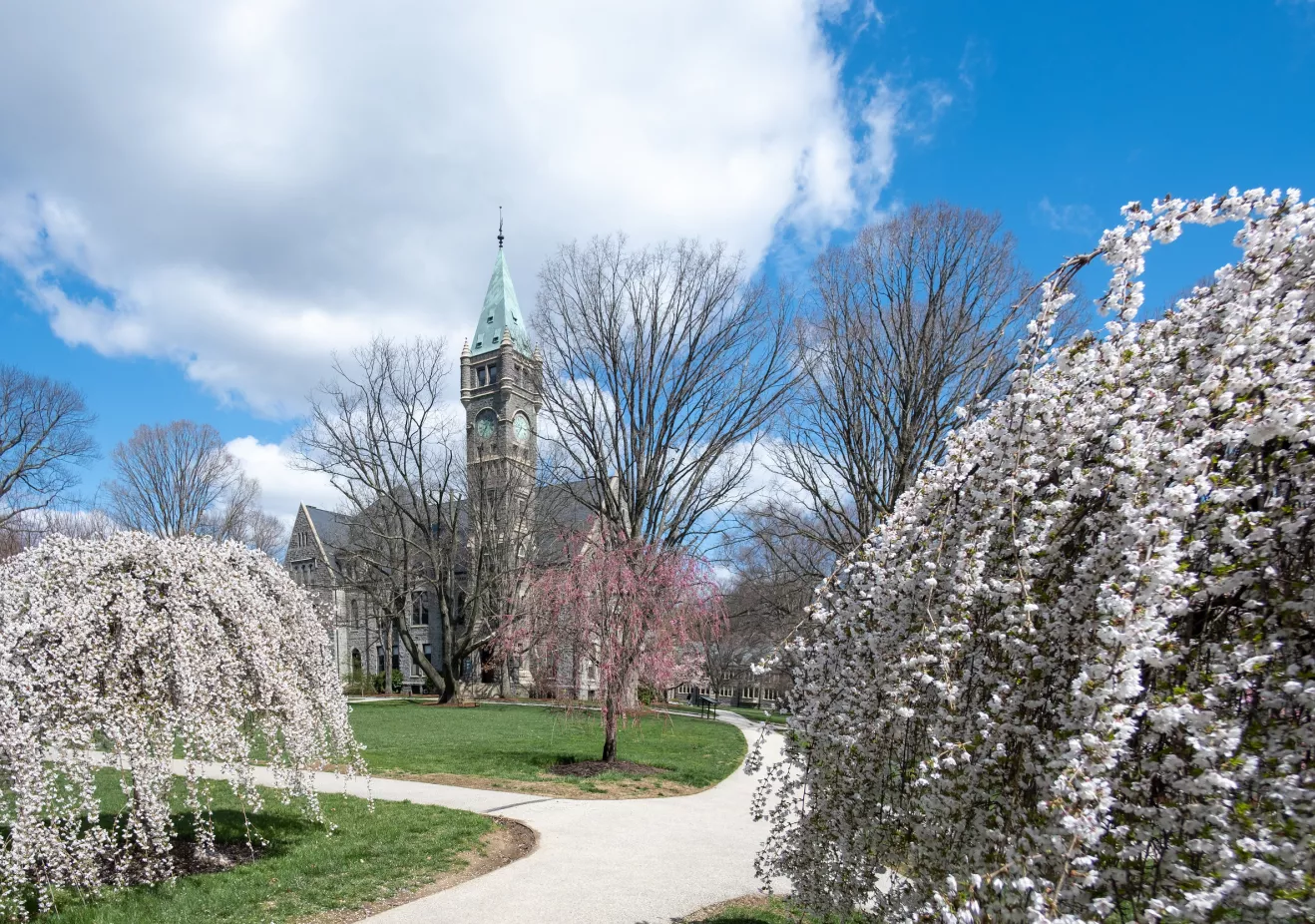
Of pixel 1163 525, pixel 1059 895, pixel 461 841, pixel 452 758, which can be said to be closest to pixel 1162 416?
pixel 1163 525

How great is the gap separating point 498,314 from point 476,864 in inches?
1491

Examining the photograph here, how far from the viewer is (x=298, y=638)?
635cm

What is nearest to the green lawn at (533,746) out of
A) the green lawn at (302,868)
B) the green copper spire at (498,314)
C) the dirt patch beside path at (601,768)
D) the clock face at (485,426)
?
the dirt patch beside path at (601,768)

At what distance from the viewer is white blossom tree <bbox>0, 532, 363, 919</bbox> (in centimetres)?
473

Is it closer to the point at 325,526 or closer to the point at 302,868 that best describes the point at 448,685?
the point at 302,868

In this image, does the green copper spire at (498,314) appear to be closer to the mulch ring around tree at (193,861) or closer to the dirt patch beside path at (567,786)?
the dirt patch beside path at (567,786)

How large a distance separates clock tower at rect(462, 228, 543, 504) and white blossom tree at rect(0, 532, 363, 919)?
907 inches

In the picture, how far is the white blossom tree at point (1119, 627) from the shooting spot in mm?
2076

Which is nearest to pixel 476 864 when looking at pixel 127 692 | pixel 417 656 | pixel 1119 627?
pixel 127 692

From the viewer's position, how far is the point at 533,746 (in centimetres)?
1479

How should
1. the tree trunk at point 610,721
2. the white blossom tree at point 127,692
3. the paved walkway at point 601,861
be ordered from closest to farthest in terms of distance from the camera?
the white blossom tree at point 127,692
the paved walkway at point 601,861
the tree trunk at point 610,721

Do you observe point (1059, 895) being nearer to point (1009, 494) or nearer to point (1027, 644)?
point (1027, 644)

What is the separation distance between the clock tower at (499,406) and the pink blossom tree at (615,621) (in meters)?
17.5

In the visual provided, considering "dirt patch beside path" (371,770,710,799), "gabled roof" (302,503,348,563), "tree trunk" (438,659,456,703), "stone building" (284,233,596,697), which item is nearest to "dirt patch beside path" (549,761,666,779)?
"dirt patch beside path" (371,770,710,799)
